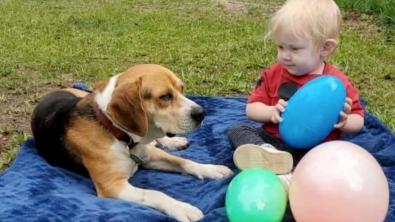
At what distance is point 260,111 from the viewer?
5.05 metres

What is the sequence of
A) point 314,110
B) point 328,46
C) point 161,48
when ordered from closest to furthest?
point 314,110 → point 328,46 → point 161,48

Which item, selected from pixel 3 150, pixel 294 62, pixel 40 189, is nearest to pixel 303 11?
pixel 294 62

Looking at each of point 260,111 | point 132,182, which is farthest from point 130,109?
point 260,111

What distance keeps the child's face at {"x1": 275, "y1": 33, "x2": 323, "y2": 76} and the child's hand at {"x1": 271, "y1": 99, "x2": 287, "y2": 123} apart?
280 millimetres

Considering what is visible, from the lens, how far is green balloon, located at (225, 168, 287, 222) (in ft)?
12.3

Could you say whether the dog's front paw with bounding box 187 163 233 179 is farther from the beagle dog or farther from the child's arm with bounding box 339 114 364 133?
the child's arm with bounding box 339 114 364 133

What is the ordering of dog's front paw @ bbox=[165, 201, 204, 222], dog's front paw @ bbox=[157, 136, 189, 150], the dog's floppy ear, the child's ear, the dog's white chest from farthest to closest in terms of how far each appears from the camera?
dog's front paw @ bbox=[157, 136, 189, 150] → the child's ear → the dog's white chest → the dog's floppy ear → dog's front paw @ bbox=[165, 201, 204, 222]

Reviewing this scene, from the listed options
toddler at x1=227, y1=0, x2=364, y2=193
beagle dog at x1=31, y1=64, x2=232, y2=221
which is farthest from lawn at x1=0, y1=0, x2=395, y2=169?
toddler at x1=227, y1=0, x2=364, y2=193

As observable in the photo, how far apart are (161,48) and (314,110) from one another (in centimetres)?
524

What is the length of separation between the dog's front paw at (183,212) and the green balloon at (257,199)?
1.07 ft

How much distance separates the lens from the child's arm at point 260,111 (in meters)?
4.97

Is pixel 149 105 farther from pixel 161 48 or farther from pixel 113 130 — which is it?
pixel 161 48

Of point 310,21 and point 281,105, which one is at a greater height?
point 310,21

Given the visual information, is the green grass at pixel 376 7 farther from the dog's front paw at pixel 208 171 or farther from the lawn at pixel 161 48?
the dog's front paw at pixel 208 171
